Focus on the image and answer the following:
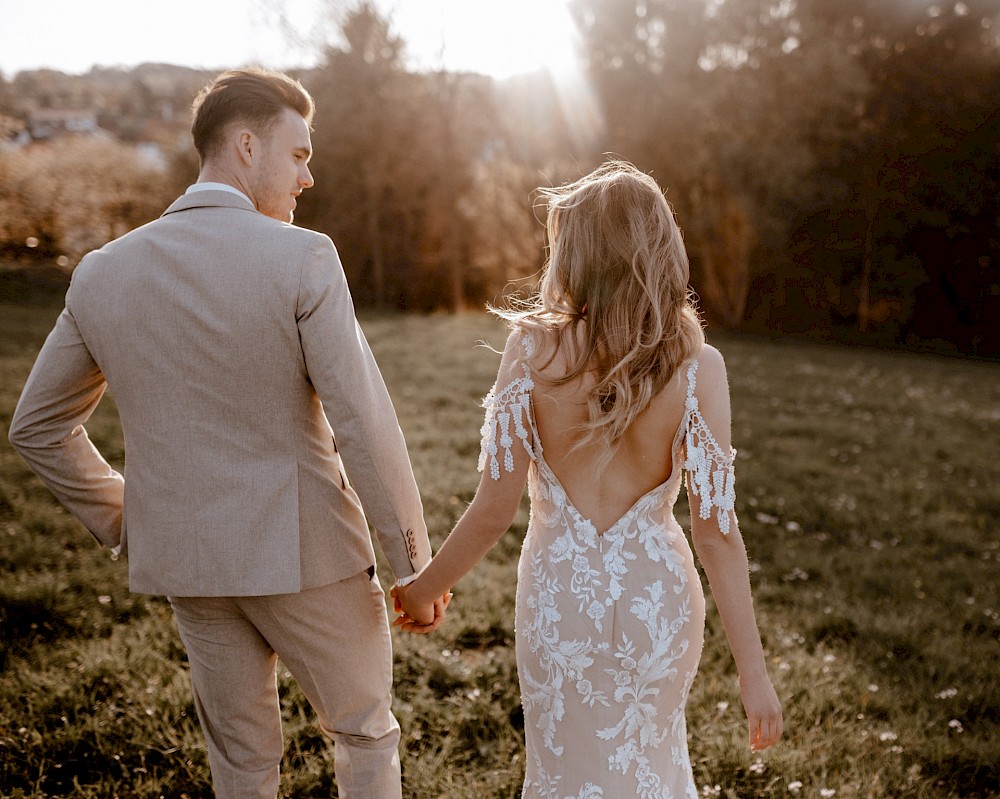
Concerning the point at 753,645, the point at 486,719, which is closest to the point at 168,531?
the point at 753,645

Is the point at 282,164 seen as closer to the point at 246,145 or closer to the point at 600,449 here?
the point at 246,145

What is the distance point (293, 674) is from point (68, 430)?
1.01 meters

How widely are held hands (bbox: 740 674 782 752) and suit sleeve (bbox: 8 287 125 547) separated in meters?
2.04

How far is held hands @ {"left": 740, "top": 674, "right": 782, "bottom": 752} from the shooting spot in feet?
7.46

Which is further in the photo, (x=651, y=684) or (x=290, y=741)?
(x=290, y=741)

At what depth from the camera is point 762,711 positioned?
227cm

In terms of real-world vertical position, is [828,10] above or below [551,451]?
above

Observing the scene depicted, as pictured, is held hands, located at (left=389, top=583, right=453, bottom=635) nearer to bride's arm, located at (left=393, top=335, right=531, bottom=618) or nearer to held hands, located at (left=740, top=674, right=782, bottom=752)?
bride's arm, located at (left=393, top=335, right=531, bottom=618)

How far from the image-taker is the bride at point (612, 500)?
214cm

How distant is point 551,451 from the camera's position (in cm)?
234

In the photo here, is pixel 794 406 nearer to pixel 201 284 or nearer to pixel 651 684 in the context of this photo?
pixel 651 684

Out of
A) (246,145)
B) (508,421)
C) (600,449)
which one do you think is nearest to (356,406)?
(508,421)

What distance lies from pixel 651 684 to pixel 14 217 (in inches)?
923

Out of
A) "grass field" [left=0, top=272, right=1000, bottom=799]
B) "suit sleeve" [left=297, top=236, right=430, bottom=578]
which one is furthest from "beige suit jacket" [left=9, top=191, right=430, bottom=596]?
"grass field" [left=0, top=272, right=1000, bottom=799]
